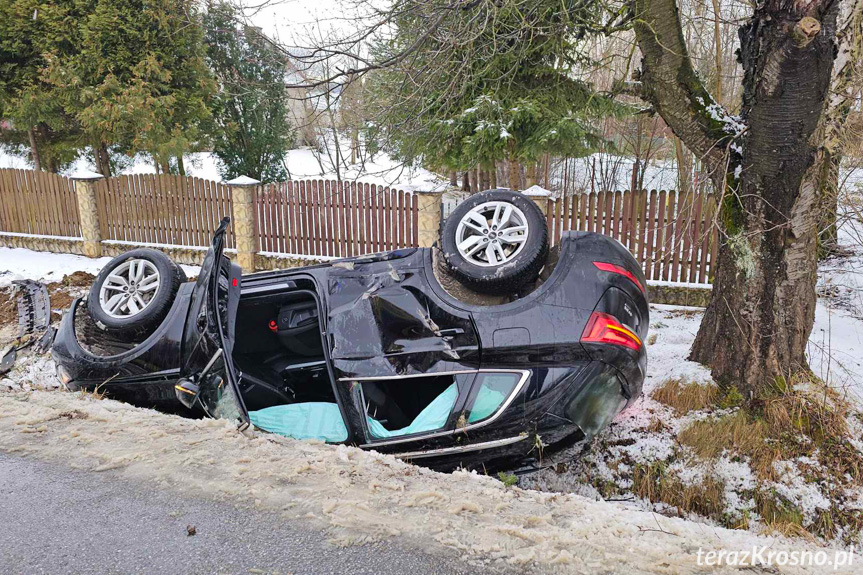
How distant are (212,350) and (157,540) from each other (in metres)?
1.43

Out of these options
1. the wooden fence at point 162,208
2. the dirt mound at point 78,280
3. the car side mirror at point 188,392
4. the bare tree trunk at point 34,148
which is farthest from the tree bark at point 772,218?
the bare tree trunk at point 34,148

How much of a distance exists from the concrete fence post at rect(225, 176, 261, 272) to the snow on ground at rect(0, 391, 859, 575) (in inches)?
278

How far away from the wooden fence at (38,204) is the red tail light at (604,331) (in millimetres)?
12230

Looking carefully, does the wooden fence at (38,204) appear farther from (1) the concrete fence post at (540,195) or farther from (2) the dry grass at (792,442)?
(2) the dry grass at (792,442)

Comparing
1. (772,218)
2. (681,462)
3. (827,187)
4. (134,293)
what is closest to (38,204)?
(134,293)

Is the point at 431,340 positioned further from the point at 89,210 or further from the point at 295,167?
the point at 295,167

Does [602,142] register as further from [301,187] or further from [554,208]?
[301,187]

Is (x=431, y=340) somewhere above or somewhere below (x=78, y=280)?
above

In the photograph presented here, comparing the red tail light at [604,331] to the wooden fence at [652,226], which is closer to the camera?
the red tail light at [604,331]

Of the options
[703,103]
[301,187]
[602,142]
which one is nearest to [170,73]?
[301,187]

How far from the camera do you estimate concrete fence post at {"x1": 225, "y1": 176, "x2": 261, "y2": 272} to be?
10.5 metres

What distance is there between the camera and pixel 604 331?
3348mm

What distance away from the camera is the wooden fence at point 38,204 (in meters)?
12.1

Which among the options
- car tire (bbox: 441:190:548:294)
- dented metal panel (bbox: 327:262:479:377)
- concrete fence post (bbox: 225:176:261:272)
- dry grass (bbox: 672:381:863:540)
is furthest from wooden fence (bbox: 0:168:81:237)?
dry grass (bbox: 672:381:863:540)
